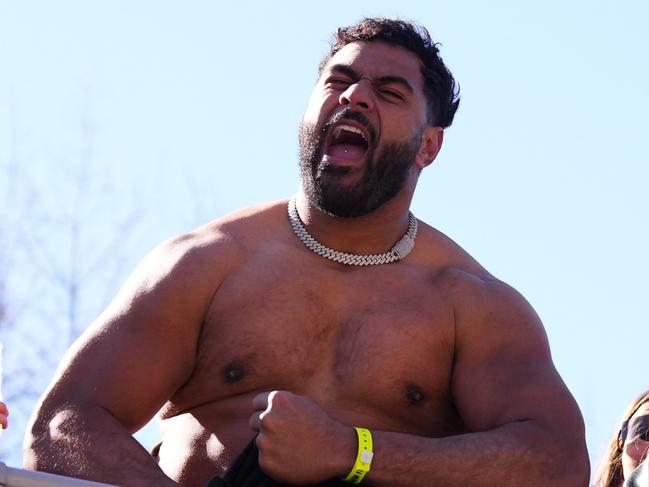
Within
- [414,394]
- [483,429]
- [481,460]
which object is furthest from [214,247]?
[481,460]

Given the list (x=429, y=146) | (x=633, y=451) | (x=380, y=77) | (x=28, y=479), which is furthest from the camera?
(x=429, y=146)

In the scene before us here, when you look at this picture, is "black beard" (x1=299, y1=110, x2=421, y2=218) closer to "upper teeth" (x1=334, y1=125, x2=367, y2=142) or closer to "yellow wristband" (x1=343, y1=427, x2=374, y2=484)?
"upper teeth" (x1=334, y1=125, x2=367, y2=142)

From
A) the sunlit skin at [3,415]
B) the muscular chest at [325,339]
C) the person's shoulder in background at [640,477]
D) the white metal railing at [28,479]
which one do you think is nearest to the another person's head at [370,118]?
the muscular chest at [325,339]

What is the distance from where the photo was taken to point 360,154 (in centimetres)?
537

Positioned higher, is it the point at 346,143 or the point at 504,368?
the point at 346,143

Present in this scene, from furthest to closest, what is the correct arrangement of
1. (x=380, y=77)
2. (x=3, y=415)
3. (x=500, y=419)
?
(x=380, y=77)
(x=500, y=419)
(x=3, y=415)

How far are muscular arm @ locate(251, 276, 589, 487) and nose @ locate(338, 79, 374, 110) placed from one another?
739mm

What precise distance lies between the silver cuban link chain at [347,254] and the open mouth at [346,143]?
0.88ft

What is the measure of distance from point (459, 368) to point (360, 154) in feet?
2.71

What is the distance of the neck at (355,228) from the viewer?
5.38 m

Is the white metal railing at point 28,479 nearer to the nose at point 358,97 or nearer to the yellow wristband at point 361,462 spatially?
the yellow wristband at point 361,462

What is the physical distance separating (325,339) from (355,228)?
50 cm

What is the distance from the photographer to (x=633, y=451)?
5.13 metres

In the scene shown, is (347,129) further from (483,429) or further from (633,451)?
(633,451)
